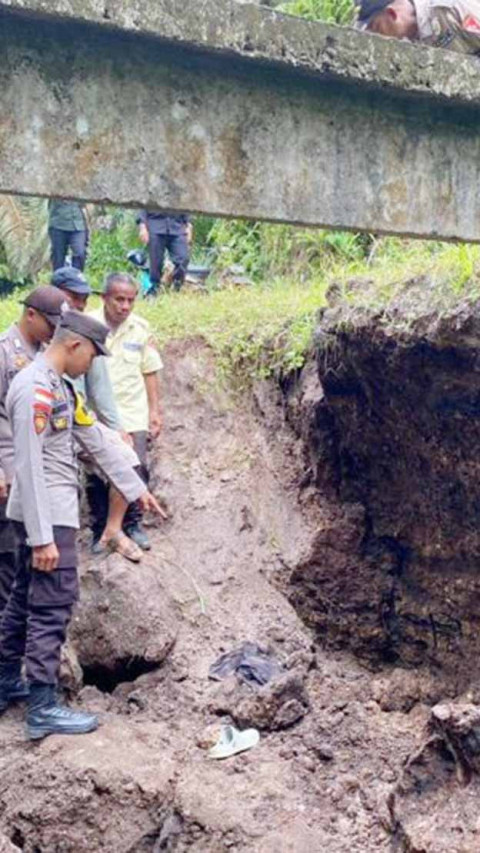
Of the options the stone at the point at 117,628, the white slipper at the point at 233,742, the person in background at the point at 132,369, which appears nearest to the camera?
the white slipper at the point at 233,742

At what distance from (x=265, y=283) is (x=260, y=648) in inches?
184

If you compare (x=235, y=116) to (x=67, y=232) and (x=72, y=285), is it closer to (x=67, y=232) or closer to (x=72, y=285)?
(x=72, y=285)

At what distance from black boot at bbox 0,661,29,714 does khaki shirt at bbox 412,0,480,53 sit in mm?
3359

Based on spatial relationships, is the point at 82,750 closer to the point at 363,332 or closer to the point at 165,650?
the point at 165,650

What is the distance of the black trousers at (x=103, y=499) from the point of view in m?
7.62

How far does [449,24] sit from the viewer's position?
466 centimetres

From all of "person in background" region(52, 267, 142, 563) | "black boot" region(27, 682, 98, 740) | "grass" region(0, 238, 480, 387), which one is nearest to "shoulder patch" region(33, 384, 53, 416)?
"person in background" region(52, 267, 142, 563)

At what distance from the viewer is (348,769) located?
641cm

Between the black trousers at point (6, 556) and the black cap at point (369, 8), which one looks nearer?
the black cap at point (369, 8)

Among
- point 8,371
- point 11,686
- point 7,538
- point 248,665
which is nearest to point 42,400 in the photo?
point 8,371

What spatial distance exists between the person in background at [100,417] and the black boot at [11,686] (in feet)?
3.71

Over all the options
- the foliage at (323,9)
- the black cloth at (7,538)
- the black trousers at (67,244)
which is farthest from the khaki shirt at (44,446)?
the foliage at (323,9)

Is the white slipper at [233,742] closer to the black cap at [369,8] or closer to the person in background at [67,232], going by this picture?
the black cap at [369,8]

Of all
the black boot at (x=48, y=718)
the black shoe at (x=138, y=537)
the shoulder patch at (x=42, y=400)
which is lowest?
the black boot at (x=48, y=718)
